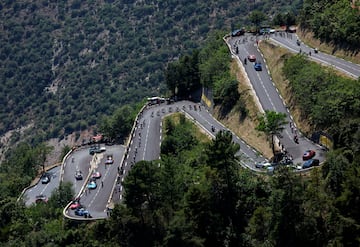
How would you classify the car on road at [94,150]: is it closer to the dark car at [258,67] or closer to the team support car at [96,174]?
the team support car at [96,174]

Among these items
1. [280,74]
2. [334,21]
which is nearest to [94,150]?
[280,74]

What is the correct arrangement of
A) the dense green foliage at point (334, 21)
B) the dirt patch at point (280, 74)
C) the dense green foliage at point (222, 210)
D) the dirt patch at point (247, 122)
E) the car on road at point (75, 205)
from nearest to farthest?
the dense green foliage at point (222, 210) → the car on road at point (75, 205) → the dirt patch at point (247, 122) → the dirt patch at point (280, 74) → the dense green foliage at point (334, 21)

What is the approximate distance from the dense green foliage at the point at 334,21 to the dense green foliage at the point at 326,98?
6.60 metres

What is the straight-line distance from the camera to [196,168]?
8238 cm

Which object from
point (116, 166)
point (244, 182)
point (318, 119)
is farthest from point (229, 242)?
point (116, 166)

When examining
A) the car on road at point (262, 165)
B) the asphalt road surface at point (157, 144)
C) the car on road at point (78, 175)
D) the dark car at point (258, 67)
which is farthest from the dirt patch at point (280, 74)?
the car on road at point (78, 175)

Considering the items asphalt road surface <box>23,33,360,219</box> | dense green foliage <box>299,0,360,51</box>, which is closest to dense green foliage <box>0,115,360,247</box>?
asphalt road surface <box>23,33,360,219</box>

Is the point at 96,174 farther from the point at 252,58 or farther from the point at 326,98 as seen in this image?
the point at 326,98

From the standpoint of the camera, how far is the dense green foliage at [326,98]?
243ft

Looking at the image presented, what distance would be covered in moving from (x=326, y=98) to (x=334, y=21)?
2331 cm

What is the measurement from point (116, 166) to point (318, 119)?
34628 millimetres

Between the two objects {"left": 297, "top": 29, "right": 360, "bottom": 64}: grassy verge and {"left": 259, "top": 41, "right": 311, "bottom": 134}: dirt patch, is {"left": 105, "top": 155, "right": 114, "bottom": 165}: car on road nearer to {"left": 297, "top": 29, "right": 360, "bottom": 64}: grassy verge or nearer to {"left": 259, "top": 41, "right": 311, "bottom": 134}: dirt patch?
{"left": 259, "top": 41, "right": 311, "bottom": 134}: dirt patch

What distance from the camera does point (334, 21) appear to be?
101m

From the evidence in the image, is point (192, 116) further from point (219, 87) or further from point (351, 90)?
point (351, 90)
